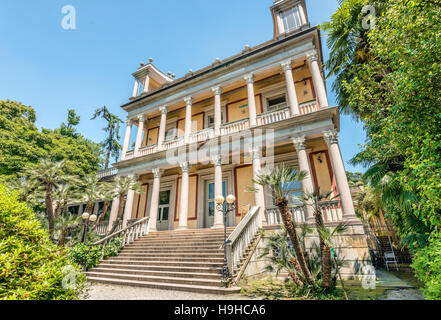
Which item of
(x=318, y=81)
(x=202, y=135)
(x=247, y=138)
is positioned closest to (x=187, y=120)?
(x=202, y=135)

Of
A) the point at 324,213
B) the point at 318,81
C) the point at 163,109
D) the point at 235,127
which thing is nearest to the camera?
the point at 324,213

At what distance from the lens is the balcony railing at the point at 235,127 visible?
445 inches

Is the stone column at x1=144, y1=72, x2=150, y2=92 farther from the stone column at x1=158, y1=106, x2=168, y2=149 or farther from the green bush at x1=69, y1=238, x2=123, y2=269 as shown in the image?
the green bush at x1=69, y1=238, x2=123, y2=269

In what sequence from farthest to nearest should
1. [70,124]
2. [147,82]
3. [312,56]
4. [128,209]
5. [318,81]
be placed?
1. [70,124]
2. [147,82]
3. [128,209]
4. [312,56]
5. [318,81]

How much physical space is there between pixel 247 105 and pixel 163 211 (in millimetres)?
9835

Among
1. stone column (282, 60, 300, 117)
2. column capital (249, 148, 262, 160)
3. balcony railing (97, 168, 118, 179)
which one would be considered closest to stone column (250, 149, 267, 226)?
column capital (249, 148, 262, 160)

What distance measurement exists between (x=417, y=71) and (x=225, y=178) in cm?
1044

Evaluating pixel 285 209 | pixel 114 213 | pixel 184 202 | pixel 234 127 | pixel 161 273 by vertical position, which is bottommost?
pixel 161 273

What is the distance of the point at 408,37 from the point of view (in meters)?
4.32

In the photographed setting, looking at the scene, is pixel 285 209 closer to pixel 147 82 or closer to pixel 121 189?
pixel 121 189

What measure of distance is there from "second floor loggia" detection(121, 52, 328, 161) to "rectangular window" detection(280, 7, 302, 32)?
7.62ft

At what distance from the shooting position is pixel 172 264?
7.64 m

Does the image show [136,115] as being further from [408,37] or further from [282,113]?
[408,37]
